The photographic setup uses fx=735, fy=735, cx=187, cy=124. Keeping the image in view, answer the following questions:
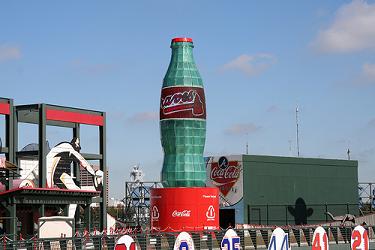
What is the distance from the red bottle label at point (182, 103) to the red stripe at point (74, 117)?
15720 mm

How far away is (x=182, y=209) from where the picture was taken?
45.2 meters

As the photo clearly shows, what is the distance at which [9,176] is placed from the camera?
50.0m

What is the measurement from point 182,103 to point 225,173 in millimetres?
28028

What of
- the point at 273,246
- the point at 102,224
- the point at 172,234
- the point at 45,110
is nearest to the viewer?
the point at 273,246

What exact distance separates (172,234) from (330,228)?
359 inches

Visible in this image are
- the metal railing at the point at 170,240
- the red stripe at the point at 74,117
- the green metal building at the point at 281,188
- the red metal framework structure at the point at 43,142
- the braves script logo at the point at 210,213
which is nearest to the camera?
the metal railing at the point at 170,240

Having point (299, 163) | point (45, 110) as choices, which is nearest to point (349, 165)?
point (299, 163)

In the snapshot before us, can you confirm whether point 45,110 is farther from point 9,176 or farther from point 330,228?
point 330,228

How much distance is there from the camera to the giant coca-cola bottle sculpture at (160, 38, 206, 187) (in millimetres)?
45031

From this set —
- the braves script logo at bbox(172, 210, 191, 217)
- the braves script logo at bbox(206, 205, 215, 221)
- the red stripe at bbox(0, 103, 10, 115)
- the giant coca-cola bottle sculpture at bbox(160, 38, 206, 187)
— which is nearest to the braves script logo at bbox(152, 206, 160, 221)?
the braves script logo at bbox(172, 210, 191, 217)

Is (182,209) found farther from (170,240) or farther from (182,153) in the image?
(170,240)

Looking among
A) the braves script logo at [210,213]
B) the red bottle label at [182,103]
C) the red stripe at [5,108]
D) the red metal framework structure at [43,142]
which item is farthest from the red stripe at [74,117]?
the braves script logo at [210,213]

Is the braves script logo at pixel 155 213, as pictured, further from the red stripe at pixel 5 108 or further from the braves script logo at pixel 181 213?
the red stripe at pixel 5 108

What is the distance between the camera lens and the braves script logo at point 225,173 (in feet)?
233
